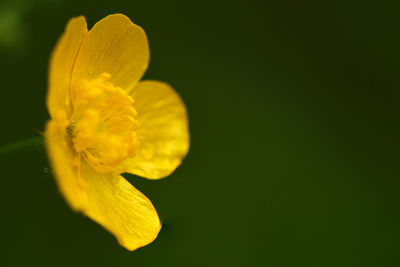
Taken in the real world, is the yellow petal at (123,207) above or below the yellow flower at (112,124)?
below

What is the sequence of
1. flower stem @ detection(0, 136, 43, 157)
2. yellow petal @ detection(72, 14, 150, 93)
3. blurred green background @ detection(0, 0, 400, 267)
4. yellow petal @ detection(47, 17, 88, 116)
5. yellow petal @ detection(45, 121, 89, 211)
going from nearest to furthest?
yellow petal @ detection(45, 121, 89, 211) < yellow petal @ detection(47, 17, 88, 116) < flower stem @ detection(0, 136, 43, 157) < yellow petal @ detection(72, 14, 150, 93) < blurred green background @ detection(0, 0, 400, 267)

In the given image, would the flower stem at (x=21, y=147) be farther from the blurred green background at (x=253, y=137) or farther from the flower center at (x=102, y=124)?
the blurred green background at (x=253, y=137)

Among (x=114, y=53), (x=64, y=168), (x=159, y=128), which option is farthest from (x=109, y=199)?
(x=114, y=53)

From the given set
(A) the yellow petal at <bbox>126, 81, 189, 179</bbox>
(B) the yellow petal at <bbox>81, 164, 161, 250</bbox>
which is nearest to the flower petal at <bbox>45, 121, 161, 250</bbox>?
(B) the yellow petal at <bbox>81, 164, 161, 250</bbox>

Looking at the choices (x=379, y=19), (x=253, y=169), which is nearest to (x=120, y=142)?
(x=253, y=169)

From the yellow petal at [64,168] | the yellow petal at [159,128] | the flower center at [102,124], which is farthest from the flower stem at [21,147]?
the yellow petal at [159,128]

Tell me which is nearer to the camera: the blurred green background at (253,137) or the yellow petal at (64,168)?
the yellow petal at (64,168)

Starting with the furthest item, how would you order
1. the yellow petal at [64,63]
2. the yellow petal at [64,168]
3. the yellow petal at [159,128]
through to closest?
the yellow petal at [159,128] < the yellow petal at [64,63] < the yellow petal at [64,168]

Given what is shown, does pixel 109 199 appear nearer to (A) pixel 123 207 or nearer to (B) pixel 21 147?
(A) pixel 123 207

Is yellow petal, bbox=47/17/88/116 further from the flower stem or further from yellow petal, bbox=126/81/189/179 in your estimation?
yellow petal, bbox=126/81/189/179

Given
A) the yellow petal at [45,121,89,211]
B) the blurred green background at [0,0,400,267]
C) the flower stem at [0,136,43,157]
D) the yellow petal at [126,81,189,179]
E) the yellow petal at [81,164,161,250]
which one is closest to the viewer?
the yellow petal at [45,121,89,211]
